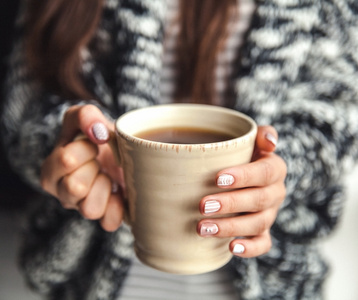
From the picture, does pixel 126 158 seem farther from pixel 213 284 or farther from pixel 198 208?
pixel 213 284

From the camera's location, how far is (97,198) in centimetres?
46

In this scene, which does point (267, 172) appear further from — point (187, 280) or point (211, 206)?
point (187, 280)

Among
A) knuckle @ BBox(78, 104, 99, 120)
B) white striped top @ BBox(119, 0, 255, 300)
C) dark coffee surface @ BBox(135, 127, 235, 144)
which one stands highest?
knuckle @ BBox(78, 104, 99, 120)

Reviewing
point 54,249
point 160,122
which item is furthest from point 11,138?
point 160,122

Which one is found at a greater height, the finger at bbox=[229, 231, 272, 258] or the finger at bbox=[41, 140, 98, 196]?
the finger at bbox=[41, 140, 98, 196]

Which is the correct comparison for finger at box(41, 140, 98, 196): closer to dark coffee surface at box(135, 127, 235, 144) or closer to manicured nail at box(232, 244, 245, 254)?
dark coffee surface at box(135, 127, 235, 144)

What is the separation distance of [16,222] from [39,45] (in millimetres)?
534

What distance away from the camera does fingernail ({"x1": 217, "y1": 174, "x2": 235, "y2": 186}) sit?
1.18 ft

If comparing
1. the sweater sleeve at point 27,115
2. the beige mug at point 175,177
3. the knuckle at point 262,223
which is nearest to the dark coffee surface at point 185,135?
the beige mug at point 175,177

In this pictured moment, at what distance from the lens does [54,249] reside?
2.41ft

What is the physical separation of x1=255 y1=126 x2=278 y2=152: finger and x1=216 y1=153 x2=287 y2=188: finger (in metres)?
0.01

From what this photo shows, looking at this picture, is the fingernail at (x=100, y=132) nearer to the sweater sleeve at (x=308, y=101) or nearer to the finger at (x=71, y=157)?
the finger at (x=71, y=157)

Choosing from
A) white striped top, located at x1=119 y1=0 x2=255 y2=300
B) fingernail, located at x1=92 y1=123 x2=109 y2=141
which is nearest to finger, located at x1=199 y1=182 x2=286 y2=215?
fingernail, located at x1=92 y1=123 x2=109 y2=141

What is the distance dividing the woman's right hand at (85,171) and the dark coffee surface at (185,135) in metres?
0.05
